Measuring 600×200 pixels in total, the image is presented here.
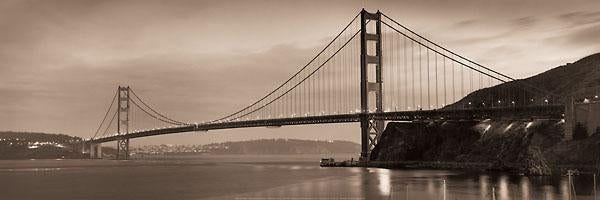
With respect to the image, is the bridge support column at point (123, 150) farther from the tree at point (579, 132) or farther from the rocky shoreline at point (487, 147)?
the tree at point (579, 132)

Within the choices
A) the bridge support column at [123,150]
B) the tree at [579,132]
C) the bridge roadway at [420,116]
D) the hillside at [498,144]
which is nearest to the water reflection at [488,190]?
the hillside at [498,144]

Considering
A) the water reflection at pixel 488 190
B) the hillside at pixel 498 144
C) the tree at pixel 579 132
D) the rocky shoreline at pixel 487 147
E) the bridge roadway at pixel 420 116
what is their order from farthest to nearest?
the bridge roadway at pixel 420 116 → the tree at pixel 579 132 → the hillside at pixel 498 144 → the rocky shoreline at pixel 487 147 → the water reflection at pixel 488 190

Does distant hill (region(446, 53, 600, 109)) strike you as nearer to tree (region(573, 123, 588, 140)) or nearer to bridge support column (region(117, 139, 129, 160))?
tree (region(573, 123, 588, 140))

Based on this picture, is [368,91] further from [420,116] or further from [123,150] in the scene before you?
[123,150]

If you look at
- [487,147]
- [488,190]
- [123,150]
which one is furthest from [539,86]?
[123,150]

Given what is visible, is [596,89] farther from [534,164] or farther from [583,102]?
[534,164]

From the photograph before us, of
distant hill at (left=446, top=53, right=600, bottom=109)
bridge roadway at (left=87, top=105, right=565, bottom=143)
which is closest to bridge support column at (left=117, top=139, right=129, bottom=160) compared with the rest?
bridge roadway at (left=87, top=105, right=565, bottom=143)

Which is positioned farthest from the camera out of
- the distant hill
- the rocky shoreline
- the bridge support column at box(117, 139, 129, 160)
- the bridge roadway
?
the bridge support column at box(117, 139, 129, 160)

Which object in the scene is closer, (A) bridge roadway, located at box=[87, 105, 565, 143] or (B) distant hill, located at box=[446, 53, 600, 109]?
(A) bridge roadway, located at box=[87, 105, 565, 143]
